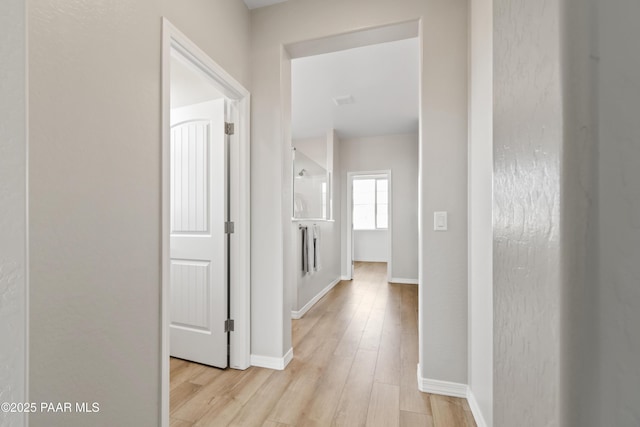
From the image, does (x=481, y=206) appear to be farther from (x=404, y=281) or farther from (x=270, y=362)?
(x=404, y=281)

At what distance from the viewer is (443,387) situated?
5.99ft

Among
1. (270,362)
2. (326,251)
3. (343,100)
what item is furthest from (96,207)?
(326,251)

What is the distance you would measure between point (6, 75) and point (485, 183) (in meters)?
1.67

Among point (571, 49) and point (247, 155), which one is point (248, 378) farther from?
point (571, 49)

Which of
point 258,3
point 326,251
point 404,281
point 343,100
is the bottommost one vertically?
point 404,281

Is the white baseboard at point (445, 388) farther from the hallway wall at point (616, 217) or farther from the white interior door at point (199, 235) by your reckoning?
the hallway wall at point (616, 217)

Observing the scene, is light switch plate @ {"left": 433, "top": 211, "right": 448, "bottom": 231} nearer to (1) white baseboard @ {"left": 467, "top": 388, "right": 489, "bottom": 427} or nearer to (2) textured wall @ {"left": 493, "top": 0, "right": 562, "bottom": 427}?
(1) white baseboard @ {"left": 467, "top": 388, "right": 489, "bottom": 427}

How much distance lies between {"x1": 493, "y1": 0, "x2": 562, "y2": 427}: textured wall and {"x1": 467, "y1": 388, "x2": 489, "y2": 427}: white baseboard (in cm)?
163

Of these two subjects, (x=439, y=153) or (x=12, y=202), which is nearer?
(x=12, y=202)

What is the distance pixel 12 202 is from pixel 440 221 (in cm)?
189

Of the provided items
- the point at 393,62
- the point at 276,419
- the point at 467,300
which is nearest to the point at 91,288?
the point at 276,419

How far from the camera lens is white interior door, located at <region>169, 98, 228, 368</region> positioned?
7.05 ft

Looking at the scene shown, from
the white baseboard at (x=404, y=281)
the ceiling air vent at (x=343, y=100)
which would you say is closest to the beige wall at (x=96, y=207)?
the ceiling air vent at (x=343, y=100)

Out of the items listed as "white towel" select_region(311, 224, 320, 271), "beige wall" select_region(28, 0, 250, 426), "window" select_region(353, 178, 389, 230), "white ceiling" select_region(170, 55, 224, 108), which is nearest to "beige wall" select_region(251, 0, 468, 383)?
"white ceiling" select_region(170, 55, 224, 108)
